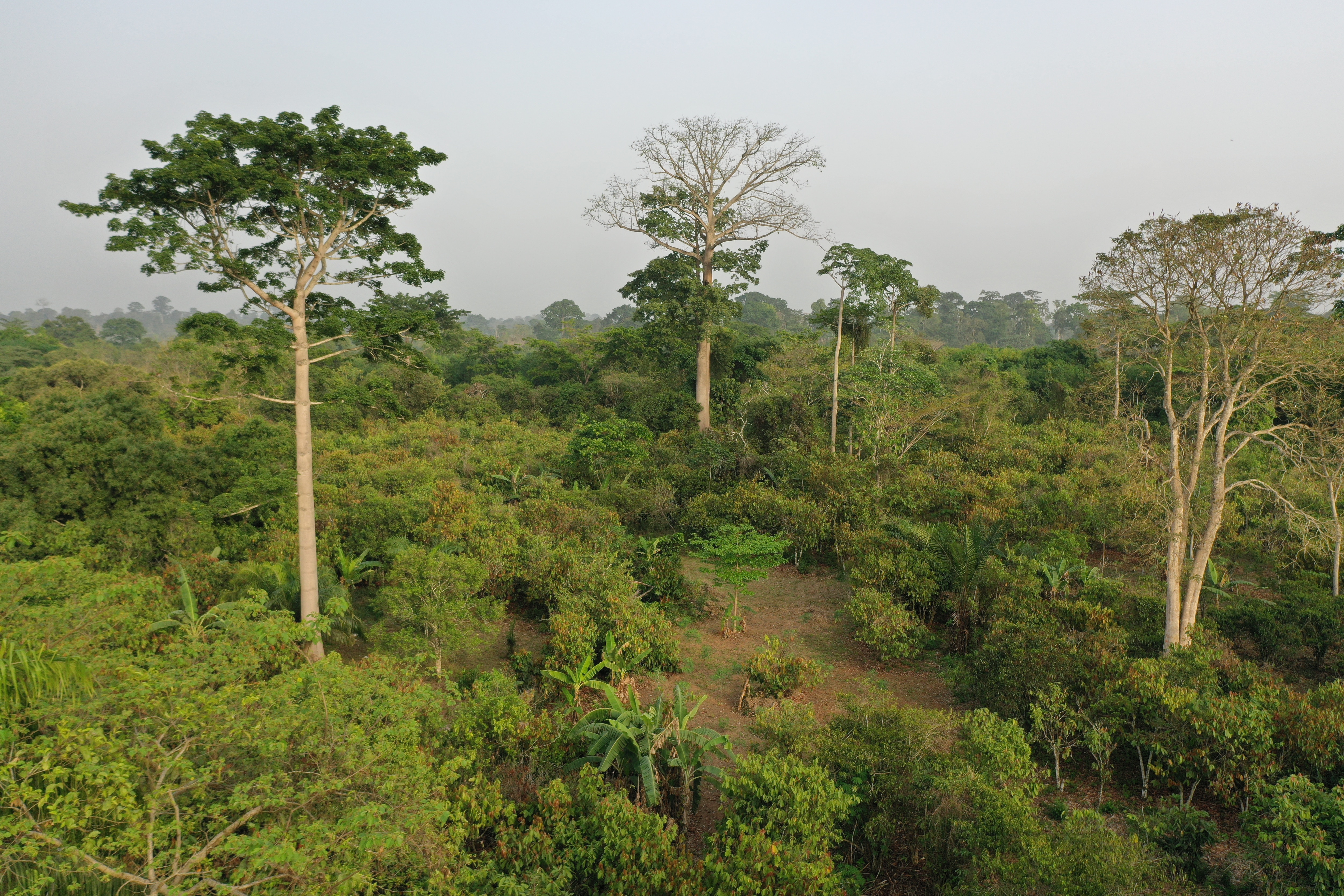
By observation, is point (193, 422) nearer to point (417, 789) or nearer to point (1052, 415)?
point (417, 789)

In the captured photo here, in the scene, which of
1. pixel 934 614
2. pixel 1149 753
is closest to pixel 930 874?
pixel 1149 753

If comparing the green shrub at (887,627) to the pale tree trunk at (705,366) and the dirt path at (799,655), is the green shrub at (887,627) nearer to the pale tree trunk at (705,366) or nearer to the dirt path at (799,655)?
the dirt path at (799,655)

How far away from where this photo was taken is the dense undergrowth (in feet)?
15.4

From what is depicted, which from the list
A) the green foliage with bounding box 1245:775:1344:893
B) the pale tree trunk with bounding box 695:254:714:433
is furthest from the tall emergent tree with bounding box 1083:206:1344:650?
the pale tree trunk with bounding box 695:254:714:433

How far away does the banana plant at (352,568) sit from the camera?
1223 cm

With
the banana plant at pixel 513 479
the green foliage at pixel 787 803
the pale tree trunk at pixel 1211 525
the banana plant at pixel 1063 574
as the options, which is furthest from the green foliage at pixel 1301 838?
the banana plant at pixel 513 479

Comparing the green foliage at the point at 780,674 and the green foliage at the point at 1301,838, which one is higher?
the green foliage at the point at 1301,838

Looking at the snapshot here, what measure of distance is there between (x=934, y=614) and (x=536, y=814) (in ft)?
29.3

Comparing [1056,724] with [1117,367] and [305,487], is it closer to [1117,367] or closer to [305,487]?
[305,487]

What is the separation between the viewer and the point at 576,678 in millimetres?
9102

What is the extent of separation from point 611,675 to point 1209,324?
9.70 meters

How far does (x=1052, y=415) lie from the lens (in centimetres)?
2523

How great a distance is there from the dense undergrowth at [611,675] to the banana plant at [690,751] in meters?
0.06

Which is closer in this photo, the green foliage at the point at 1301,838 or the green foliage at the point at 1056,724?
the green foliage at the point at 1301,838
